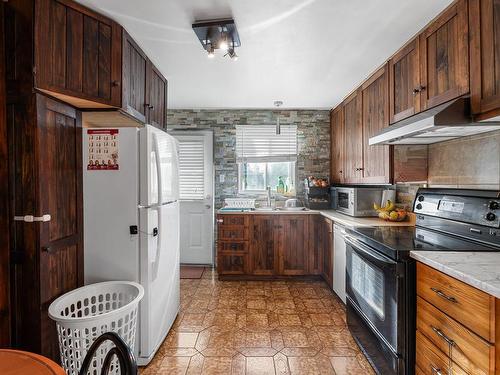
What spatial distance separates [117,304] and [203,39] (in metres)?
1.87

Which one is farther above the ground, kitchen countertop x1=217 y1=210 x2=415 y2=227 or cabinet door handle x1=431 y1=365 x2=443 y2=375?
kitchen countertop x1=217 y1=210 x2=415 y2=227

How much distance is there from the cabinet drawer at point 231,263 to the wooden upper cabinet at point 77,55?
221cm

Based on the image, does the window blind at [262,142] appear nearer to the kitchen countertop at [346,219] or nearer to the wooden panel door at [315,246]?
the kitchen countertop at [346,219]

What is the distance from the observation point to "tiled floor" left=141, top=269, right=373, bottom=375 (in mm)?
1857

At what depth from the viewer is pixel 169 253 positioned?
2.21m

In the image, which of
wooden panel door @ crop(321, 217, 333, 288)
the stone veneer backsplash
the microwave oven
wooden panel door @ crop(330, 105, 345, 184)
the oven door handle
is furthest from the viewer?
the stone veneer backsplash

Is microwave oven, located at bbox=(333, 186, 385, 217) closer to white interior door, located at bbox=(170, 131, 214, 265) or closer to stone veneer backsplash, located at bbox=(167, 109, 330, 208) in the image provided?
stone veneer backsplash, located at bbox=(167, 109, 330, 208)

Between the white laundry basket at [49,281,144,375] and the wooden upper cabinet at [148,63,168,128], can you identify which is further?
the wooden upper cabinet at [148,63,168,128]

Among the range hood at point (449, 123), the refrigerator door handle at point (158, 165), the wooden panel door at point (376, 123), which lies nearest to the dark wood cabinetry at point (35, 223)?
the refrigerator door handle at point (158, 165)

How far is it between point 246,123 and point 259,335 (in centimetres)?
276

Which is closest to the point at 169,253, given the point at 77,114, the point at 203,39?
the point at 77,114

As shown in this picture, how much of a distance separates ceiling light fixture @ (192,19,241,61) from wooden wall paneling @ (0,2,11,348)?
1057 mm

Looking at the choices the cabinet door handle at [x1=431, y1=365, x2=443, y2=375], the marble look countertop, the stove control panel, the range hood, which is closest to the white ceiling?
the range hood

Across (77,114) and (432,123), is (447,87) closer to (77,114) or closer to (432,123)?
(432,123)
